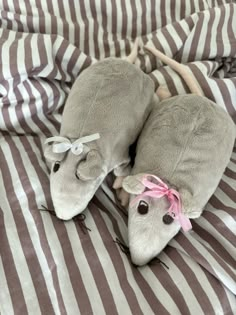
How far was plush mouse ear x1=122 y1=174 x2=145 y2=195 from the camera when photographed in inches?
27.5

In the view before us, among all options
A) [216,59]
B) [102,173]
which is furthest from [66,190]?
[216,59]

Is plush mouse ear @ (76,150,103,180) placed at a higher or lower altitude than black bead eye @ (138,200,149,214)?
higher

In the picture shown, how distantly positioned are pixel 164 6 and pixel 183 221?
666 mm

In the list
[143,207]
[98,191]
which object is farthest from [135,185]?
[98,191]

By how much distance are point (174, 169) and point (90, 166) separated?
138 millimetres

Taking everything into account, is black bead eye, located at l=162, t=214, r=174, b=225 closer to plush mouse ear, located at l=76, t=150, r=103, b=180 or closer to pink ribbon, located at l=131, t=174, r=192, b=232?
pink ribbon, located at l=131, t=174, r=192, b=232

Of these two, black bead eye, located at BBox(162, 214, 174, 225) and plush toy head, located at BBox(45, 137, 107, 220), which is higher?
plush toy head, located at BBox(45, 137, 107, 220)

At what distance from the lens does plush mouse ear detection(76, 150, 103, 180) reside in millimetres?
715

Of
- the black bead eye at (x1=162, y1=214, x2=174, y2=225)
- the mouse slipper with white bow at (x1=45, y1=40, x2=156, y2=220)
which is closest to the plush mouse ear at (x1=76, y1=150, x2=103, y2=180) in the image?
the mouse slipper with white bow at (x1=45, y1=40, x2=156, y2=220)

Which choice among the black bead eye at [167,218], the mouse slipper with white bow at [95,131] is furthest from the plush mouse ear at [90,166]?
the black bead eye at [167,218]

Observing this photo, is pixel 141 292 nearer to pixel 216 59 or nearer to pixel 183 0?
pixel 216 59

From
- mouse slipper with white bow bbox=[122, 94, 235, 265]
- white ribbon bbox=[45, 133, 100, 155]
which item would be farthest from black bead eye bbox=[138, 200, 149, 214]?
white ribbon bbox=[45, 133, 100, 155]

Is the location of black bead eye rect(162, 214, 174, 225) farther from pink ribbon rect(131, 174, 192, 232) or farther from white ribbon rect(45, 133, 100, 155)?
white ribbon rect(45, 133, 100, 155)

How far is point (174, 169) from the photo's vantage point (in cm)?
72
